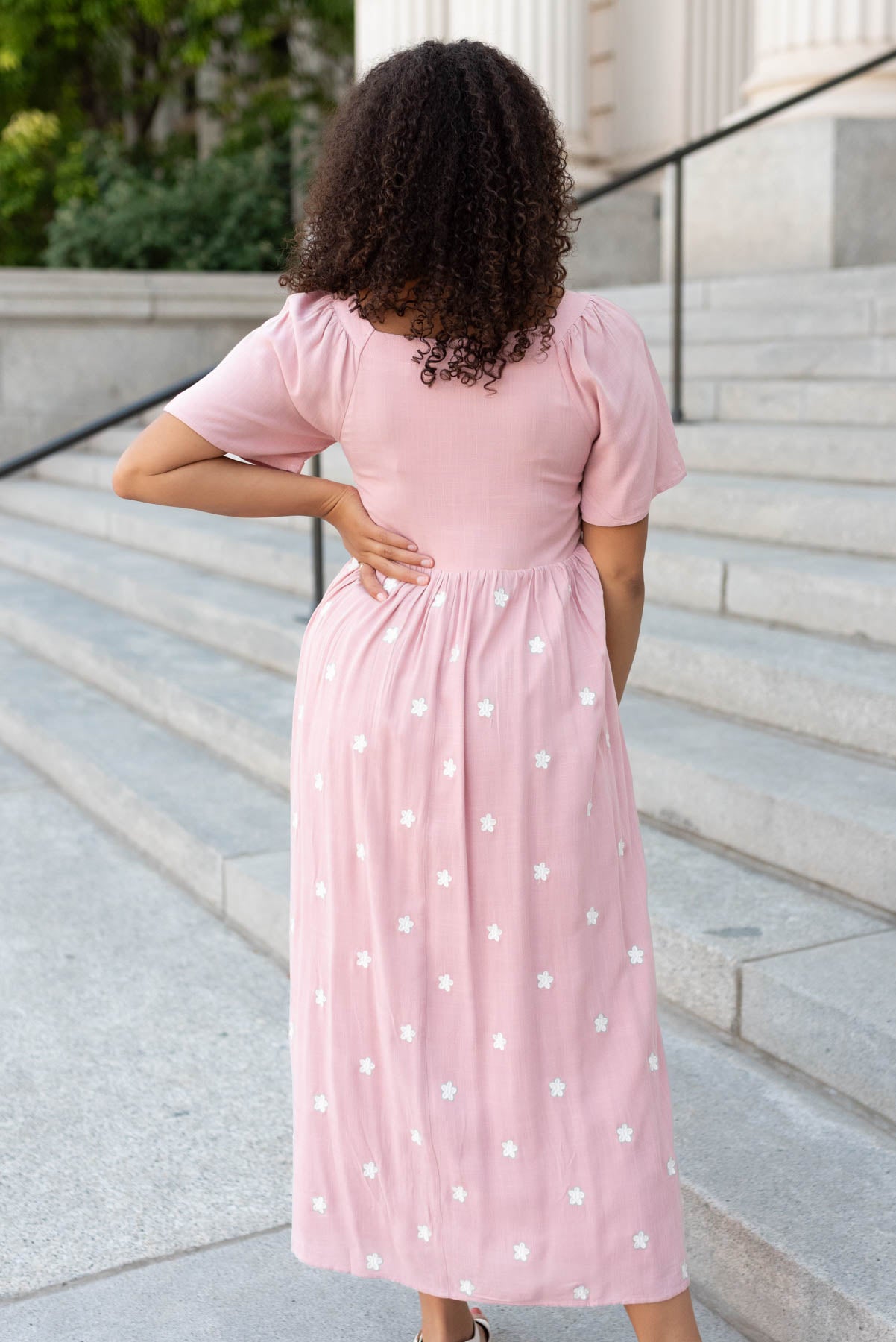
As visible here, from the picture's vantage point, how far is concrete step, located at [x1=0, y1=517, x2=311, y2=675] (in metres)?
6.05

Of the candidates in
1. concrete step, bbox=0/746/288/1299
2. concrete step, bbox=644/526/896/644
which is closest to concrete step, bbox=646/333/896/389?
concrete step, bbox=644/526/896/644

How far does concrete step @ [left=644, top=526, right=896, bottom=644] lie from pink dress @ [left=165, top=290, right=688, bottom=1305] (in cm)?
237

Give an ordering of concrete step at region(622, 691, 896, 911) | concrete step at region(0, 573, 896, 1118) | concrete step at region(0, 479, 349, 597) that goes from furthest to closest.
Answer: concrete step at region(0, 479, 349, 597)
concrete step at region(622, 691, 896, 911)
concrete step at region(0, 573, 896, 1118)

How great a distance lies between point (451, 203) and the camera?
73.1 inches

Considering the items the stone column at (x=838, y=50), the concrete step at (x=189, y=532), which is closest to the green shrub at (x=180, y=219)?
the concrete step at (x=189, y=532)

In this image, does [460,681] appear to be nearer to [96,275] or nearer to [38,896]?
[38,896]

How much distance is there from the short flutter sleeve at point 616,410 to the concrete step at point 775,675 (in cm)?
190

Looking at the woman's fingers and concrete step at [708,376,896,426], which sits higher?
concrete step at [708,376,896,426]

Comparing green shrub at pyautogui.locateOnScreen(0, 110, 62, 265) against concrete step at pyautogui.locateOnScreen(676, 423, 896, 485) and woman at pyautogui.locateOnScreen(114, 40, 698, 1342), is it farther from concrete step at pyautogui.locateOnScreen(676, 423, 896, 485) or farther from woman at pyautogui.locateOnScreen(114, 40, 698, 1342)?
woman at pyautogui.locateOnScreen(114, 40, 698, 1342)

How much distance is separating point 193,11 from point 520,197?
13282 millimetres

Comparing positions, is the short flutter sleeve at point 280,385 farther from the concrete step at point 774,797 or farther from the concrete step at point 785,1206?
the concrete step at point 774,797

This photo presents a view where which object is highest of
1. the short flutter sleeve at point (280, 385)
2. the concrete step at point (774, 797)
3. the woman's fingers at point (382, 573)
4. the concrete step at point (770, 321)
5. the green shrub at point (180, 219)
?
the green shrub at point (180, 219)

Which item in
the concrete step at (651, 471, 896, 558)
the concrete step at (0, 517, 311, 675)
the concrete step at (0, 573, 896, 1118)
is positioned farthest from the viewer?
the concrete step at (0, 517, 311, 675)

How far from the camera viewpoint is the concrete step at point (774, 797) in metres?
3.32
